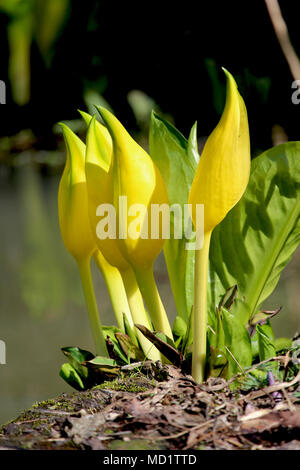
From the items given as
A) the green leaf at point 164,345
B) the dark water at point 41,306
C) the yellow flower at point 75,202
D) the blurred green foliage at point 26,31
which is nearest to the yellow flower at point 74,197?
the yellow flower at point 75,202

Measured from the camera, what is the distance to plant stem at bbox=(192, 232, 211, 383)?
50 centimetres

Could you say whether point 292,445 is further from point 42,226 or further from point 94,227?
point 42,226

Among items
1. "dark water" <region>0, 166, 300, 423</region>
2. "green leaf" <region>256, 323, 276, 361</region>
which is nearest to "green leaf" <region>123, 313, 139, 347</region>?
"green leaf" <region>256, 323, 276, 361</region>

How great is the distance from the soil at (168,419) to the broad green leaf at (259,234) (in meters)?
0.12

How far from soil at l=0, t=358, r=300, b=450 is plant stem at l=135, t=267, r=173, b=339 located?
2.3 inches

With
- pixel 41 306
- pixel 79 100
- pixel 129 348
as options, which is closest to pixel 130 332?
pixel 129 348

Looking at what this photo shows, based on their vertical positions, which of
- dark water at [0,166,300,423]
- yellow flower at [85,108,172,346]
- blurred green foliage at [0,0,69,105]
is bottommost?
dark water at [0,166,300,423]

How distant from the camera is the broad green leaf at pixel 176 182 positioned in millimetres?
590

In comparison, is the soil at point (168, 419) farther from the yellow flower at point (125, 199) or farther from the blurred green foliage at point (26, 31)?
the blurred green foliage at point (26, 31)

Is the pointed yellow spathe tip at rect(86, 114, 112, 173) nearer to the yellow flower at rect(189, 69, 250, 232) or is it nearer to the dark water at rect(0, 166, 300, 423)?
the yellow flower at rect(189, 69, 250, 232)

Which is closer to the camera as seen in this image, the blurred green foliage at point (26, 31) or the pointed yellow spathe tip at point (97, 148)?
the pointed yellow spathe tip at point (97, 148)

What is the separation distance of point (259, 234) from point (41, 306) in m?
1.04

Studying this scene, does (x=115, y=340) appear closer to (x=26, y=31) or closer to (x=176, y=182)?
(x=176, y=182)
